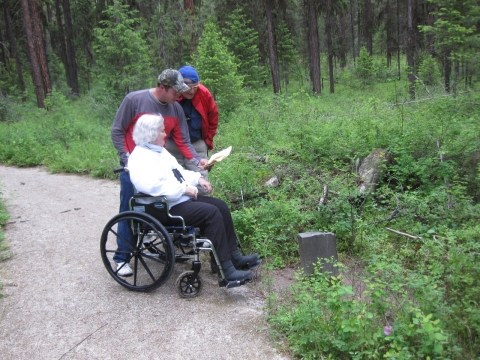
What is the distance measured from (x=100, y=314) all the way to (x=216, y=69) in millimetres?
A: 10644

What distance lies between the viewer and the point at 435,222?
4.58m

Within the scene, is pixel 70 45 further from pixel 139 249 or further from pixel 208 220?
pixel 208 220

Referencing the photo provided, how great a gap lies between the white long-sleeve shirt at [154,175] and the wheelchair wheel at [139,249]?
9.8 inches

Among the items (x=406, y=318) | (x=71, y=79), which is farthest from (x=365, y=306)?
(x=71, y=79)

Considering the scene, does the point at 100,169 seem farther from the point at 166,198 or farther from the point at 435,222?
the point at 435,222

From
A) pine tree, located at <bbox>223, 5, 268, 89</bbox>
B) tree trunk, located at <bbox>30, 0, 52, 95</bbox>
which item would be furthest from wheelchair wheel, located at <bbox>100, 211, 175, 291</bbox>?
pine tree, located at <bbox>223, 5, 268, 89</bbox>

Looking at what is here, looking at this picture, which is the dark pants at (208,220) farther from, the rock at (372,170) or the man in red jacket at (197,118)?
the rock at (372,170)

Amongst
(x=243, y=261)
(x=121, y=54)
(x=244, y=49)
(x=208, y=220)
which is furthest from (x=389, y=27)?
(x=208, y=220)

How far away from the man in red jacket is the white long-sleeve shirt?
0.73m

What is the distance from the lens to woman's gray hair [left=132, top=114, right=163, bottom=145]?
3543mm

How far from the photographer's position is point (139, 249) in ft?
12.1

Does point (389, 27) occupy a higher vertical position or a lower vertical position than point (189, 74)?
higher

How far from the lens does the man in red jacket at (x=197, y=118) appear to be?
4.34 m

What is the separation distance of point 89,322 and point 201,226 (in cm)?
124
